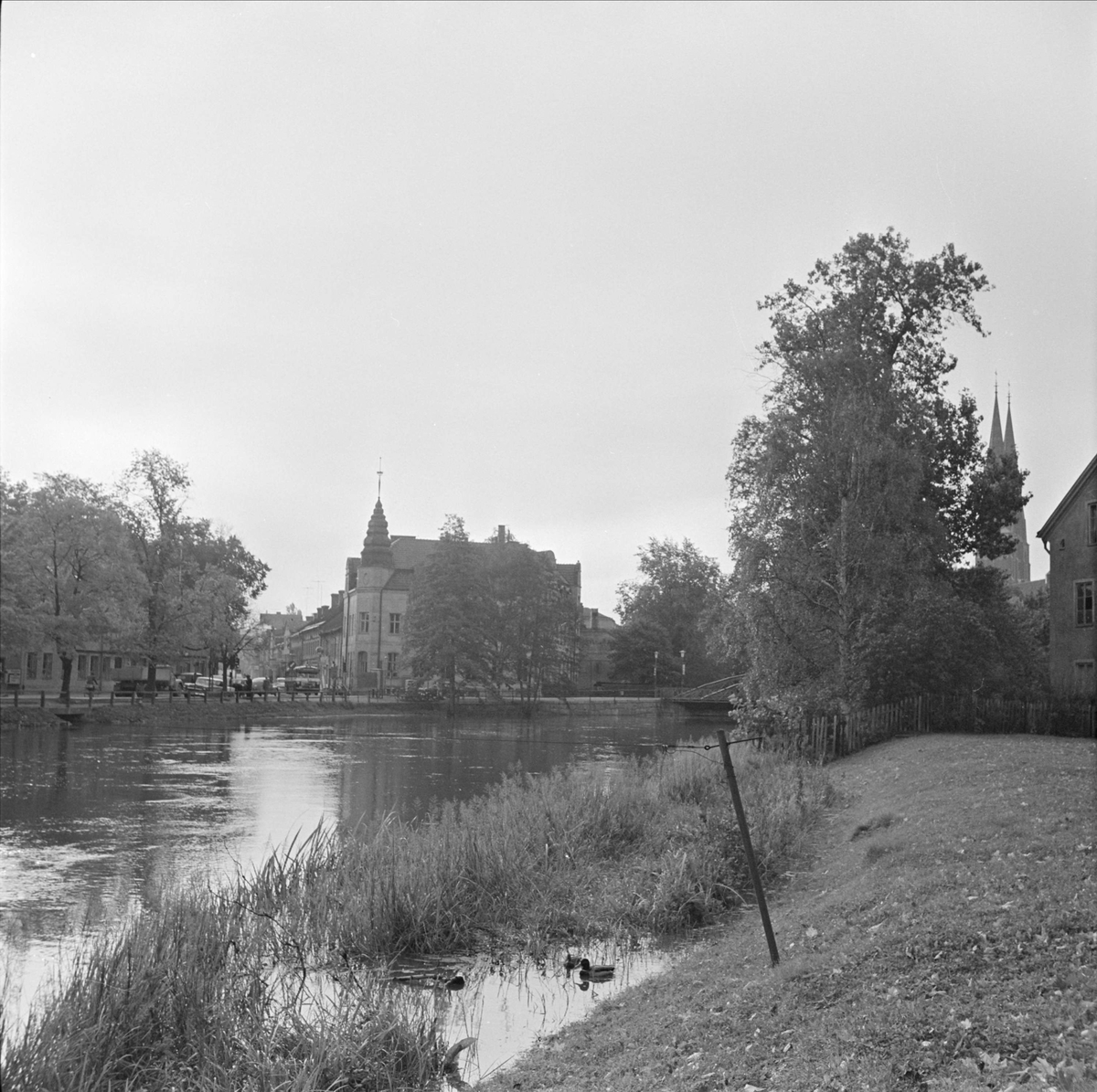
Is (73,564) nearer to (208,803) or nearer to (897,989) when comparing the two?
(208,803)

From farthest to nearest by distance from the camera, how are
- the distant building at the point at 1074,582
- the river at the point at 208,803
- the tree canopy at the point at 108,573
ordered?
the tree canopy at the point at 108,573 < the distant building at the point at 1074,582 < the river at the point at 208,803

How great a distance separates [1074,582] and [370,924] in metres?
33.2

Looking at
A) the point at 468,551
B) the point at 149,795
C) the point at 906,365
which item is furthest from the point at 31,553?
the point at 906,365

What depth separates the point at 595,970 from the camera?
11945mm

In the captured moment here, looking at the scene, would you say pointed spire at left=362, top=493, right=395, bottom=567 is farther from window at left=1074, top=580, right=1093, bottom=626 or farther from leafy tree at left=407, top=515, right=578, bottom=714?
window at left=1074, top=580, right=1093, bottom=626

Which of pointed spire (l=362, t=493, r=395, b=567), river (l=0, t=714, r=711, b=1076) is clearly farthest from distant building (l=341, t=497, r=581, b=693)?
river (l=0, t=714, r=711, b=1076)

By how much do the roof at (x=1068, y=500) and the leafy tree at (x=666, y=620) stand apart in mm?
50002

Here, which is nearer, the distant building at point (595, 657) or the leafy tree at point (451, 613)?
the leafy tree at point (451, 613)

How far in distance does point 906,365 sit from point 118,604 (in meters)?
36.9

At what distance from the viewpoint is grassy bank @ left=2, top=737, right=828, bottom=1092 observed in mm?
7930

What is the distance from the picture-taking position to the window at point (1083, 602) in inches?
1508

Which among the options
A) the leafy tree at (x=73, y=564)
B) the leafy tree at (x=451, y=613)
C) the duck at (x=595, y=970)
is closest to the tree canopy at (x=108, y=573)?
the leafy tree at (x=73, y=564)

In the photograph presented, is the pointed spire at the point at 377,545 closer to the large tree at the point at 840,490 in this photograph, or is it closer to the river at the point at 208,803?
the river at the point at 208,803

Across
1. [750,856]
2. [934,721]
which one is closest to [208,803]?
[934,721]
